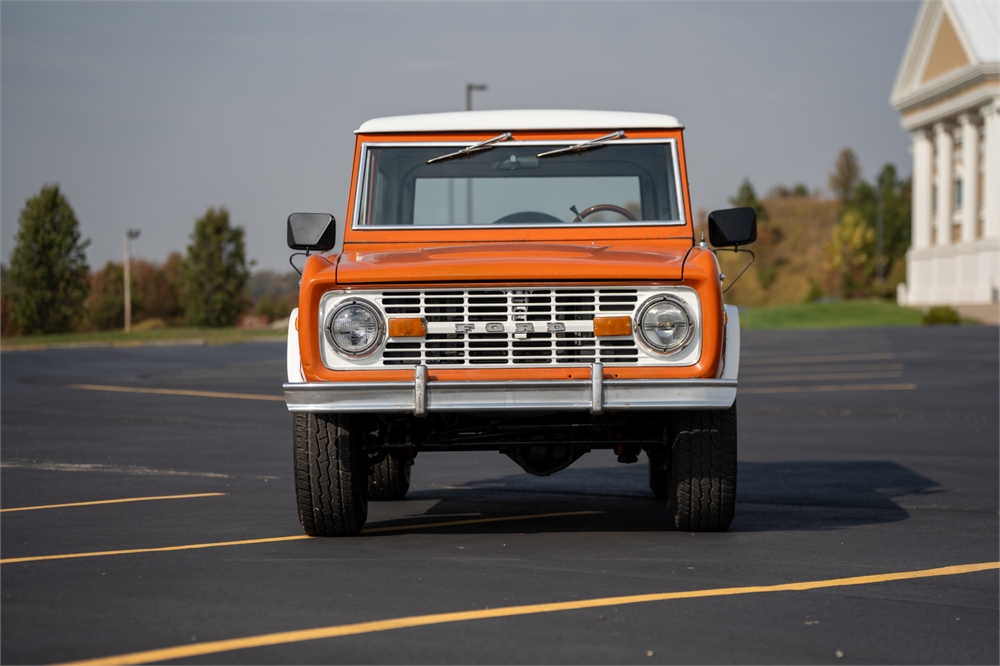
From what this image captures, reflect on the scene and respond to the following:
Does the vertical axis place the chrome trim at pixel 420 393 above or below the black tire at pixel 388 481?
above

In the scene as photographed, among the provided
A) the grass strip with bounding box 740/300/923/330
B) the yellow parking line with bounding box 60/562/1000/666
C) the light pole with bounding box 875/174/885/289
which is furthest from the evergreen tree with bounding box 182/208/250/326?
the yellow parking line with bounding box 60/562/1000/666

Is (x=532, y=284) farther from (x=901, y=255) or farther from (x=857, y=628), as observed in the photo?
(x=901, y=255)

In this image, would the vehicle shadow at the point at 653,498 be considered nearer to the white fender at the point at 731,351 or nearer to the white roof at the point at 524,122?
the white fender at the point at 731,351

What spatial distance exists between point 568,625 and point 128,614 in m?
1.76

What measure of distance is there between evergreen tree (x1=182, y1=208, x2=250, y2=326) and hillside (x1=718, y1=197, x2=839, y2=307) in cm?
3962

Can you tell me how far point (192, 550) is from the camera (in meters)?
6.58

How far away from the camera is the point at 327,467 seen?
6.75m

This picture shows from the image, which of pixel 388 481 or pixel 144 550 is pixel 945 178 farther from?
pixel 144 550

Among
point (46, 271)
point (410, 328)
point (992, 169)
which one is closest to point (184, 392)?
point (410, 328)

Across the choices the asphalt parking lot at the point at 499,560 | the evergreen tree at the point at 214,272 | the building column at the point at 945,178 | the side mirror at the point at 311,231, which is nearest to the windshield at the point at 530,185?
the side mirror at the point at 311,231

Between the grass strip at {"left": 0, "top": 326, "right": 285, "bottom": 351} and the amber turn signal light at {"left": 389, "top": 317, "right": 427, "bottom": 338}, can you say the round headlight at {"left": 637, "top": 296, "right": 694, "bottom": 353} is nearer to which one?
the amber turn signal light at {"left": 389, "top": 317, "right": 427, "bottom": 338}

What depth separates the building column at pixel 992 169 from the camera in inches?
2630

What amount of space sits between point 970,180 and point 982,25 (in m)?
8.39

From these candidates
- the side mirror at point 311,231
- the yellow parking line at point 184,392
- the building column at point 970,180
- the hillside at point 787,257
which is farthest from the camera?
the hillside at point 787,257
